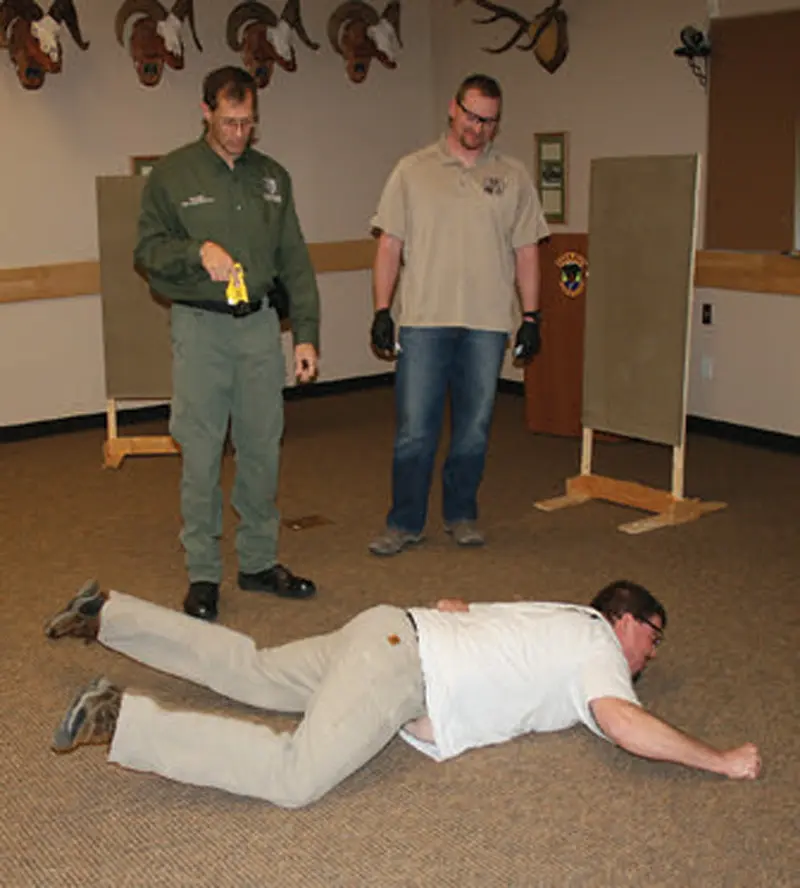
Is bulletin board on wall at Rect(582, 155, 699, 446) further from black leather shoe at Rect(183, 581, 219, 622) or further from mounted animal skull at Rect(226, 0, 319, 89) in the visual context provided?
mounted animal skull at Rect(226, 0, 319, 89)

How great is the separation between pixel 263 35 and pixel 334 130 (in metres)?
0.74

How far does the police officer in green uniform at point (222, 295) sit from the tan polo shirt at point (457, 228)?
0.54m

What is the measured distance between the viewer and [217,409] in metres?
3.73

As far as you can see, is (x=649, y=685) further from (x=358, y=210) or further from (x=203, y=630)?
(x=358, y=210)

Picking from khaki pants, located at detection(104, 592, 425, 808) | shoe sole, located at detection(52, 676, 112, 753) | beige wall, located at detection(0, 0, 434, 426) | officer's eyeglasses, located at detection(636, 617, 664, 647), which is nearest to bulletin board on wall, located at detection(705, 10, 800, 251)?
beige wall, located at detection(0, 0, 434, 426)

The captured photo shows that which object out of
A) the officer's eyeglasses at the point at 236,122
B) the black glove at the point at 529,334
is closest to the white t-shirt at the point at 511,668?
the officer's eyeglasses at the point at 236,122

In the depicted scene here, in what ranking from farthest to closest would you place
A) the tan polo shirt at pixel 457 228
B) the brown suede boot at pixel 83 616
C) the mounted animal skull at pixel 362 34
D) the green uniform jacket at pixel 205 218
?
the mounted animal skull at pixel 362 34
the tan polo shirt at pixel 457 228
the green uniform jacket at pixel 205 218
the brown suede boot at pixel 83 616

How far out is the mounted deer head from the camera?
652 cm

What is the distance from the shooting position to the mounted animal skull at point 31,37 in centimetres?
595

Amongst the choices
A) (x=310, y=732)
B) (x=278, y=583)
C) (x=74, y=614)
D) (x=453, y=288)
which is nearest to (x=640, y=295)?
(x=453, y=288)

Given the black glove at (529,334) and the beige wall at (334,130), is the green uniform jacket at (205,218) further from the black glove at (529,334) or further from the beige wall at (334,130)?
the beige wall at (334,130)

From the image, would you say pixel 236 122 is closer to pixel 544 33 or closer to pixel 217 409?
pixel 217 409

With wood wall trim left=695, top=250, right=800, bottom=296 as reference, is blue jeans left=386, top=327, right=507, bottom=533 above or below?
below

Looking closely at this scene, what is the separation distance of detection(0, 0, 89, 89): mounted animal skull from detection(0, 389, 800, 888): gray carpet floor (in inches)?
75.1
